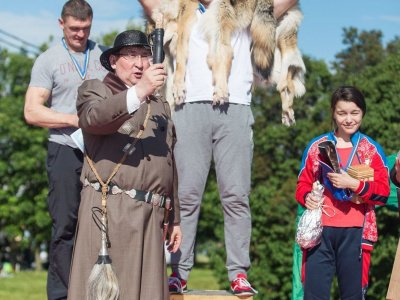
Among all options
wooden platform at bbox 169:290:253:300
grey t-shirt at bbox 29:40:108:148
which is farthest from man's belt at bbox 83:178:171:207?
grey t-shirt at bbox 29:40:108:148

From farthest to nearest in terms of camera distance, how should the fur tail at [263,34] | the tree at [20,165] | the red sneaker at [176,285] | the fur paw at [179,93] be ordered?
the tree at [20,165] → the fur tail at [263,34] → the fur paw at [179,93] → the red sneaker at [176,285]

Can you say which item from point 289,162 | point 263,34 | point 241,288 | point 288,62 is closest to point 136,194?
point 241,288

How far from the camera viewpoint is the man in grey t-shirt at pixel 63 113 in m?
5.61

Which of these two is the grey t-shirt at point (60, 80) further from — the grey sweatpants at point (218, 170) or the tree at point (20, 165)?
the tree at point (20, 165)

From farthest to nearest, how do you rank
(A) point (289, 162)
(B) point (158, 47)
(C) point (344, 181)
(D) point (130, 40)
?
(A) point (289, 162) < (C) point (344, 181) < (D) point (130, 40) < (B) point (158, 47)

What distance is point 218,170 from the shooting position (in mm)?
5348

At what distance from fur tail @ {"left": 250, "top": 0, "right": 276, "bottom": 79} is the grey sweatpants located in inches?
18.7

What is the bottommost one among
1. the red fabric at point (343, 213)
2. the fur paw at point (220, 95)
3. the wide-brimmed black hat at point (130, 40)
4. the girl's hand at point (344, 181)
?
the red fabric at point (343, 213)

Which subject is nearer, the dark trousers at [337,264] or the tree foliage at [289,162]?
the dark trousers at [337,264]

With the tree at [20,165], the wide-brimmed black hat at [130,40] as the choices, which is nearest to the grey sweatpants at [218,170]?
the wide-brimmed black hat at [130,40]

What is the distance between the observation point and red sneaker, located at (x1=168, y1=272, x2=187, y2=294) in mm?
5211

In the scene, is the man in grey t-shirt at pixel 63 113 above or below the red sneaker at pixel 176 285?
above

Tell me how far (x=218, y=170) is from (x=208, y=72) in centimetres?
69

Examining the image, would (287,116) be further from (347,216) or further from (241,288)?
(241,288)
